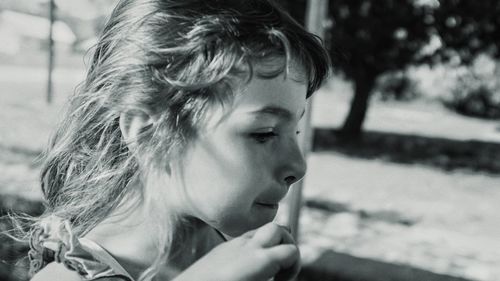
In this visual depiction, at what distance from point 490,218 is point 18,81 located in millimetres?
10446

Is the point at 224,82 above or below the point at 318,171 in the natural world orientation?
above

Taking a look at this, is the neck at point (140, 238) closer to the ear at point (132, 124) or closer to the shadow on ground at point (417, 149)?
the ear at point (132, 124)

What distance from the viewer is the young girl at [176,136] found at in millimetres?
1155

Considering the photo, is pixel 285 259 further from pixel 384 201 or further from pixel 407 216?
pixel 384 201

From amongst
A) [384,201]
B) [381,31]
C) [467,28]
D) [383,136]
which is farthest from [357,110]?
[384,201]

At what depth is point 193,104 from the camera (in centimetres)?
121

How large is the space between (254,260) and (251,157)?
27 cm

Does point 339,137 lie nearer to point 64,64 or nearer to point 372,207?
point 372,207

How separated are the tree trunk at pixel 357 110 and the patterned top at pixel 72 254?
29.2ft

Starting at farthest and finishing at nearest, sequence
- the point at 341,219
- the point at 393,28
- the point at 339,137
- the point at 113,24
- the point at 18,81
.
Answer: the point at 18,81
the point at 339,137
the point at 393,28
the point at 341,219
the point at 113,24

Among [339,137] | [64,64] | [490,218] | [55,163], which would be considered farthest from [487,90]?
[55,163]

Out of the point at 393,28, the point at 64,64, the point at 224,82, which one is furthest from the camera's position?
the point at 64,64

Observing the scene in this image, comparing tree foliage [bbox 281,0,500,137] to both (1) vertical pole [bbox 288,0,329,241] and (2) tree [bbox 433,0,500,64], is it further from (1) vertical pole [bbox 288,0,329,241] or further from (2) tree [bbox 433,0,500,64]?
(1) vertical pole [bbox 288,0,329,241]

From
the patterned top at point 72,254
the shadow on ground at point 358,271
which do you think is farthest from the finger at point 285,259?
the shadow on ground at point 358,271
